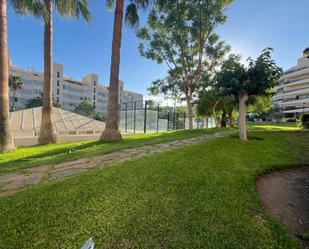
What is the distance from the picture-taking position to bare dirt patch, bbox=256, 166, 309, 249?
8.50 ft

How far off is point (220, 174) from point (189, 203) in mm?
1689

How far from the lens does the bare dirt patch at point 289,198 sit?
2.59 metres

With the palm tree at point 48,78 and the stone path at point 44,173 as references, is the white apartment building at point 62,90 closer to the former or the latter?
the palm tree at point 48,78

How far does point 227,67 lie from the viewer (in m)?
8.95

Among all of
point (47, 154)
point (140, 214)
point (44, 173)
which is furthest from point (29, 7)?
point (140, 214)

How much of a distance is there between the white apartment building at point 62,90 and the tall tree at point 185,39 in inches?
1637

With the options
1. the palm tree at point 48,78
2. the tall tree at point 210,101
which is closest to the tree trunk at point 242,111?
the tall tree at point 210,101

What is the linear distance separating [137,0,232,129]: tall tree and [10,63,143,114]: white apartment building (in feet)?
136

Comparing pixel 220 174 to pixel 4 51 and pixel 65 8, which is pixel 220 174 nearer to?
pixel 4 51

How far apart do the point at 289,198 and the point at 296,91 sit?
64342mm

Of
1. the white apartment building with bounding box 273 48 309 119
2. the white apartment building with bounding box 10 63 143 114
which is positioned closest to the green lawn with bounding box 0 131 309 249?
the white apartment building with bounding box 10 63 143 114

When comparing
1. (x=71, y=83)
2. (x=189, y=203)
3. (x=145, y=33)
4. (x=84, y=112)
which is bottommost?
(x=189, y=203)

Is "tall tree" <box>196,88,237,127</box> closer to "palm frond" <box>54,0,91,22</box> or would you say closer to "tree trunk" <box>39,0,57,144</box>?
"palm frond" <box>54,0,91,22</box>

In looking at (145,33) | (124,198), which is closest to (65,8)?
(145,33)
